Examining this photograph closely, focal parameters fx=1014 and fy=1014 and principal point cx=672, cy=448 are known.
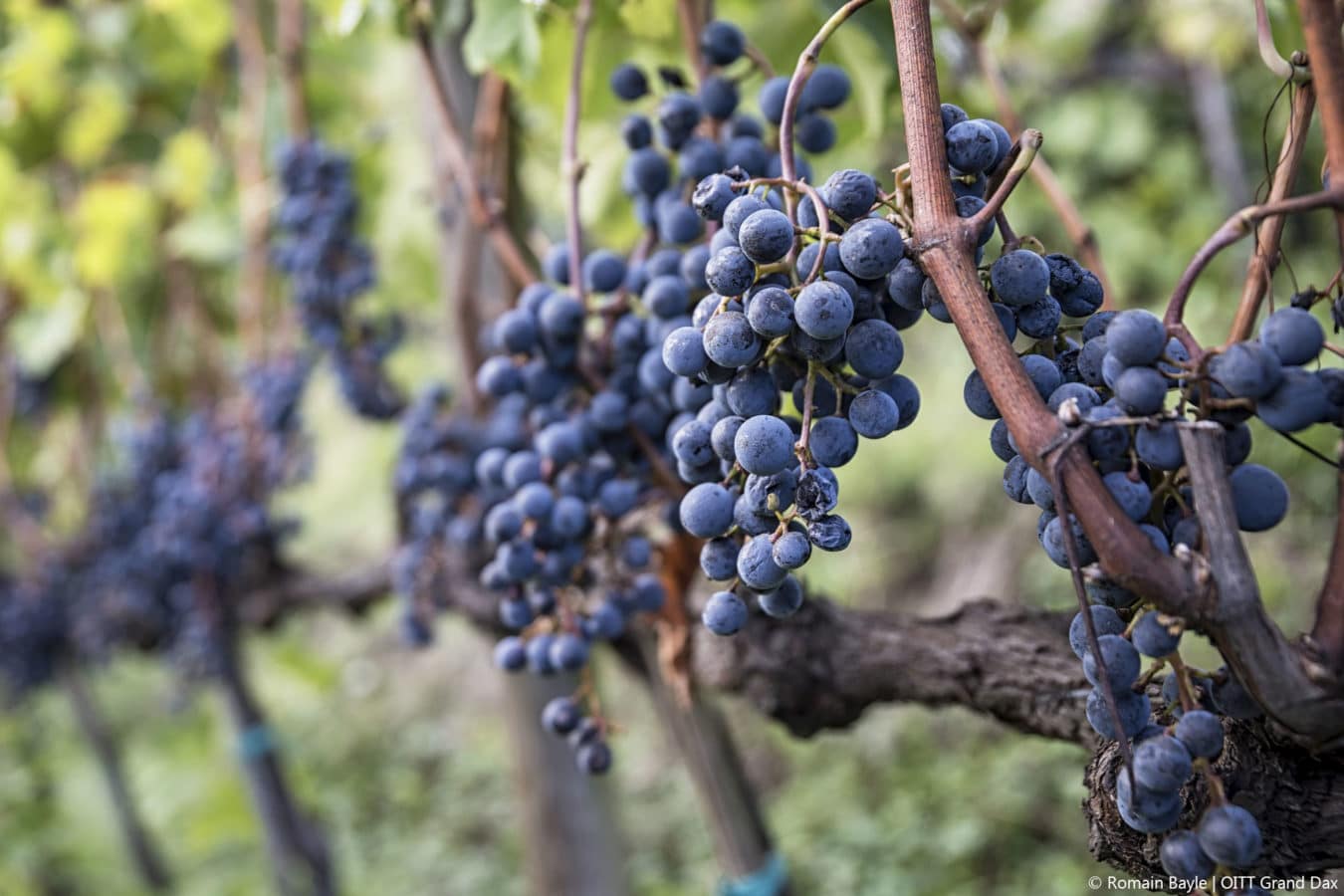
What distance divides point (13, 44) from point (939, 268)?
250 centimetres

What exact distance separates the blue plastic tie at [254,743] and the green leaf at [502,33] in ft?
5.76

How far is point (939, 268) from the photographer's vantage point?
0.55m

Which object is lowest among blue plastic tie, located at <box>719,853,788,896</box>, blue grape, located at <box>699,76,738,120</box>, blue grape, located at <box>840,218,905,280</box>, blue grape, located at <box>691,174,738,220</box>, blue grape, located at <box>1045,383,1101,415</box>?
blue plastic tie, located at <box>719,853,788,896</box>

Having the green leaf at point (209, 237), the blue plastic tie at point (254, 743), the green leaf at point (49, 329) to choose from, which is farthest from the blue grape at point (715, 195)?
the green leaf at point (49, 329)

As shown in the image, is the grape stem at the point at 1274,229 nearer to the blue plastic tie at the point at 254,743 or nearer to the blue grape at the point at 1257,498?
the blue grape at the point at 1257,498

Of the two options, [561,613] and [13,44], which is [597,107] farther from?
[13,44]

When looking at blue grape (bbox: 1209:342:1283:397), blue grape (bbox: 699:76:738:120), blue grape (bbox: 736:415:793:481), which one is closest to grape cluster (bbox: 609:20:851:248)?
blue grape (bbox: 699:76:738:120)

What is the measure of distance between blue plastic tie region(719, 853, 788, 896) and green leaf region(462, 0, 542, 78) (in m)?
0.96

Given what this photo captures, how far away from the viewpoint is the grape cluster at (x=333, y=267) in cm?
166

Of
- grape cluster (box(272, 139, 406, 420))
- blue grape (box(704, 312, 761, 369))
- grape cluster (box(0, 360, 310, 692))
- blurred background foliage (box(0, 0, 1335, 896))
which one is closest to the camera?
blue grape (box(704, 312, 761, 369))

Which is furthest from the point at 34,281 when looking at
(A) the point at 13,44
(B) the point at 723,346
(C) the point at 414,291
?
(B) the point at 723,346

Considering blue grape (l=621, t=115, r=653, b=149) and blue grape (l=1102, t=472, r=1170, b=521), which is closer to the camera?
blue grape (l=1102, t=472, r=1170, b=521)

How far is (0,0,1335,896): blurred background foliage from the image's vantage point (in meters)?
Result: 1.80

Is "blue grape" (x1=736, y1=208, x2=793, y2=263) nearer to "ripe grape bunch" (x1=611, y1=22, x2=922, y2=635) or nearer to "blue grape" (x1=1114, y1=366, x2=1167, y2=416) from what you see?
"ripe grape bunch" (x1=611, y1=22, x2=922, y2=635)
